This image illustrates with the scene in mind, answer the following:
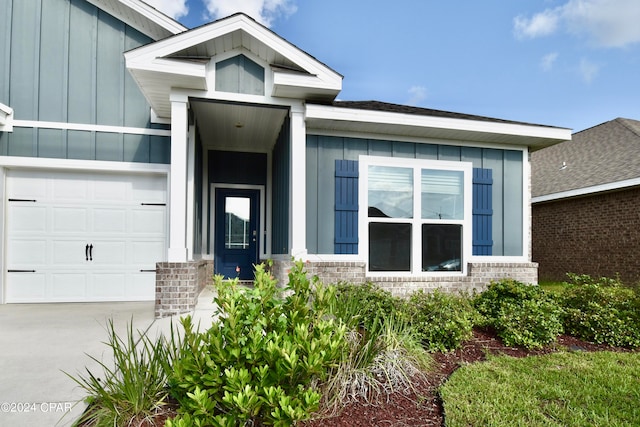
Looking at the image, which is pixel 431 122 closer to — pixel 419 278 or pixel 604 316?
pixel 419 278

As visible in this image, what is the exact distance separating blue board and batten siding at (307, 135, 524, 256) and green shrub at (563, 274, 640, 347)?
168 centimetres

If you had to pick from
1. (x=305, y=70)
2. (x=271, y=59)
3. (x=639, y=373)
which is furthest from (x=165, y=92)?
(x=639, y=373)

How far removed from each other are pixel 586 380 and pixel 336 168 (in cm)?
406

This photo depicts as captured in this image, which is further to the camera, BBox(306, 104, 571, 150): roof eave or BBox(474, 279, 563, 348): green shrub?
BBox(306, 104, 571, 150): roof eave

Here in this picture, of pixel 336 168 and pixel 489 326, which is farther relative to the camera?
pixel 336 168

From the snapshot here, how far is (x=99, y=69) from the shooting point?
21.4 feet

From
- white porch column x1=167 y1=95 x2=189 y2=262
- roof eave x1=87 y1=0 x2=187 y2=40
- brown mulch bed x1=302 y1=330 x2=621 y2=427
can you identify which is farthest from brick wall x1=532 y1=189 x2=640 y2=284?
roof eave x1=87 y1=0 x2=187 y2=40

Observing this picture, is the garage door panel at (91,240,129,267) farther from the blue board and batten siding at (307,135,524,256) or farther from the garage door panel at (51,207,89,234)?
the blue board and batten siding at (307,135,524,256)

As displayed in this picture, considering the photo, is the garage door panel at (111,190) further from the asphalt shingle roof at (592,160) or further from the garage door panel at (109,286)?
the asphalt shingle roof at (592,160)

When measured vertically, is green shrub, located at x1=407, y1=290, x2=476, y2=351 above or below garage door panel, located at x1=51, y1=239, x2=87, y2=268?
below

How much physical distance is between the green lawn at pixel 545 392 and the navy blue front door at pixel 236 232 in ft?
18.8

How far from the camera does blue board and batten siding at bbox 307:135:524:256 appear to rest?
590 cm

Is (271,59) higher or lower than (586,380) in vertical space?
higher

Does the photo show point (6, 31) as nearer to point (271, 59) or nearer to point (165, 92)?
point (165, 92)
